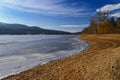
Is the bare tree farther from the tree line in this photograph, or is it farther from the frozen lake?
the frozen lake

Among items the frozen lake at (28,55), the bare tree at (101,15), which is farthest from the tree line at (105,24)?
the frozen lake at (28,55)

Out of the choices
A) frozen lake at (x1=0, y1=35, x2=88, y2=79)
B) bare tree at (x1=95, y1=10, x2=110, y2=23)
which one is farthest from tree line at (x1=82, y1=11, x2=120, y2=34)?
frozen lake at (x1=0, y1=35, x2=88, y2=79)

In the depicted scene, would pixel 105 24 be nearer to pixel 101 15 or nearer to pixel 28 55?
pixel 101 15

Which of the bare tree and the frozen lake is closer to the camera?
the frozen lake

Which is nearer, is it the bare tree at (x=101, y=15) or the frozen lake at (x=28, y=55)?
the frozen lake at (x=28, y=55)

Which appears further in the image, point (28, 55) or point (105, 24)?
point (105, 24)

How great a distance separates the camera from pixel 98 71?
311 inches

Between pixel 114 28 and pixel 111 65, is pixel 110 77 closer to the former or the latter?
pixel 111 65

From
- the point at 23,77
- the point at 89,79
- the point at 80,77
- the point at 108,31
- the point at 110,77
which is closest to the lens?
the point at 110,77

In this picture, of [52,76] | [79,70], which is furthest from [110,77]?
[52,76]

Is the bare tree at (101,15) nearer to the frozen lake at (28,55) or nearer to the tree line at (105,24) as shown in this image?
the tree line at (105,24)

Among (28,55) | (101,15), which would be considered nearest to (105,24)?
(101,15)

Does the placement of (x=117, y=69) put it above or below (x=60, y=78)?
above

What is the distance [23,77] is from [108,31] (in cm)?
6560
